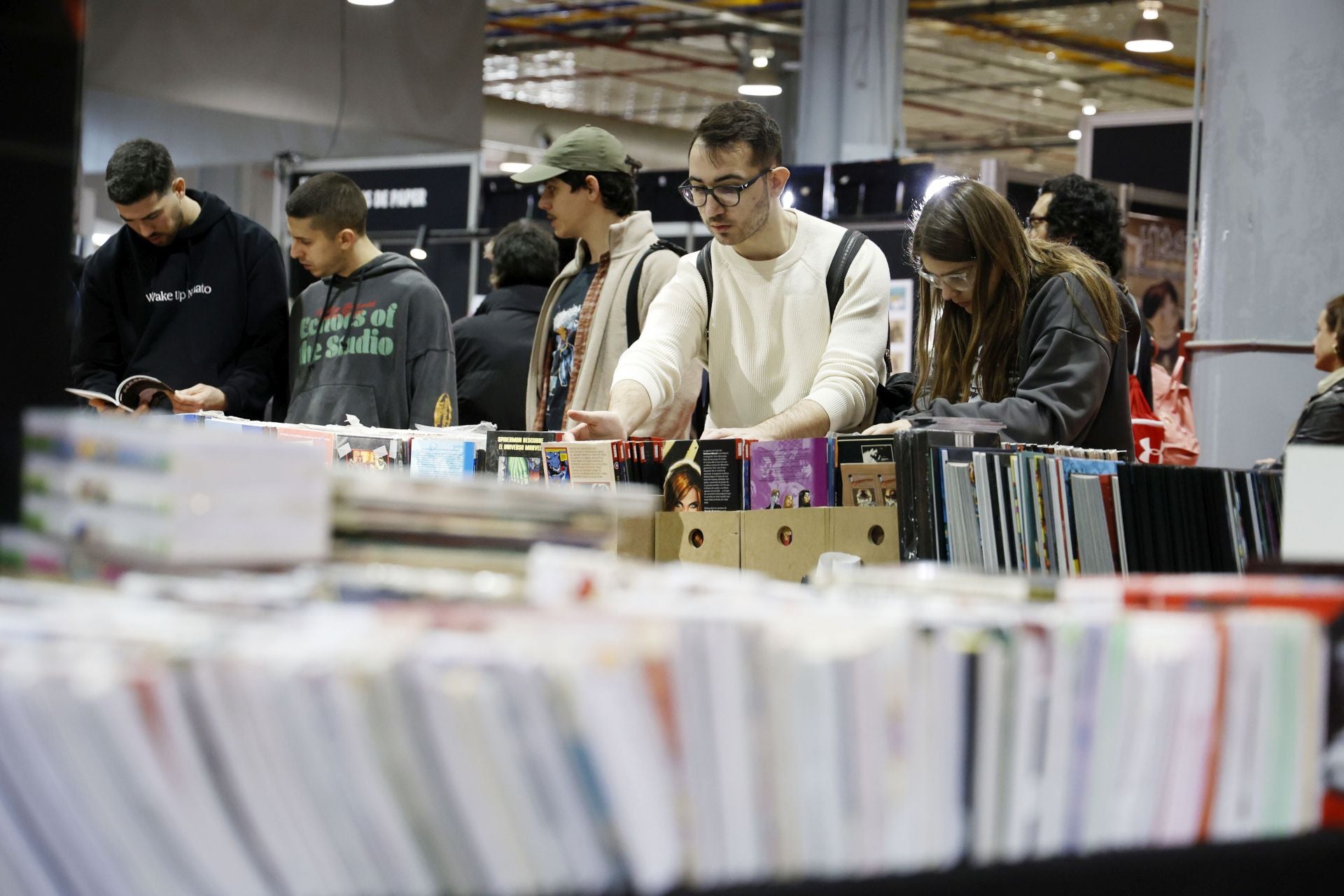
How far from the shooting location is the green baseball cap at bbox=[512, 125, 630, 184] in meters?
3.62

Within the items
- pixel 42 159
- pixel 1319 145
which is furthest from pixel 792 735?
pixel 1319 145

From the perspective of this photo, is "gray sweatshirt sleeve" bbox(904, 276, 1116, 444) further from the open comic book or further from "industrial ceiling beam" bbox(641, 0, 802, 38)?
"industrial ceiling beam" bbox(641, 0, 802, 38)

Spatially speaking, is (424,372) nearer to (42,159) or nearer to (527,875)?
(42,159)

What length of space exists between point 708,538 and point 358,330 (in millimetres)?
1625

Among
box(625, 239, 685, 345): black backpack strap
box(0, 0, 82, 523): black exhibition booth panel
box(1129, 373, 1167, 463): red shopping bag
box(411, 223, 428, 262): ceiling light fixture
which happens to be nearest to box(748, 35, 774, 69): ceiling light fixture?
box(411, 223, 428, 262): ceiling light fixture

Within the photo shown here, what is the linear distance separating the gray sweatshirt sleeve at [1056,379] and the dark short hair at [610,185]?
1.26 meters

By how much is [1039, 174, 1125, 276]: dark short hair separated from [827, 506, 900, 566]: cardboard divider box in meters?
1.64

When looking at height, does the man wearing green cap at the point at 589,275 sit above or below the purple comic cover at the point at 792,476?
above

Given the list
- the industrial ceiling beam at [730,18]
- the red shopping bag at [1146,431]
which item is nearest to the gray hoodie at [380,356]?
the red shopping bag at [1146,431]

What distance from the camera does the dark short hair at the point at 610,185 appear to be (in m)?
3.63

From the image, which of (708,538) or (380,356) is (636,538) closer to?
(708,538)

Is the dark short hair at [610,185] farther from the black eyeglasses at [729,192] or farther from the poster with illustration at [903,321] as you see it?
the poster with illustration at [903,321]

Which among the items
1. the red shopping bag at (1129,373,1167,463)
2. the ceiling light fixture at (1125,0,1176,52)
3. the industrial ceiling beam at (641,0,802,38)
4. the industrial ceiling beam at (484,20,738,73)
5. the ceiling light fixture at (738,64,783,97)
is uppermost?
the industrial ceiling beam at (484,20,738,73)

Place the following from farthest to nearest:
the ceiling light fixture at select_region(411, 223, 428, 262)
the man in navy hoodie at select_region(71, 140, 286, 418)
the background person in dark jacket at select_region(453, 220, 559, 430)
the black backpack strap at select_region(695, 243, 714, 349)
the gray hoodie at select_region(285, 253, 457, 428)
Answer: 1. the ceiling light fixture at select_region(411, 223, 428, 262)
2. the background person in dark jacket at select_region(453, 220, 559, 430)
3. the man in navy hoodie at select_region(71, 140, 286, 418)
4. the gray hoodie at select_region(285, 253, 457, 428)
5. the black backpack strap at select_region(695, 243, 714, 349)
